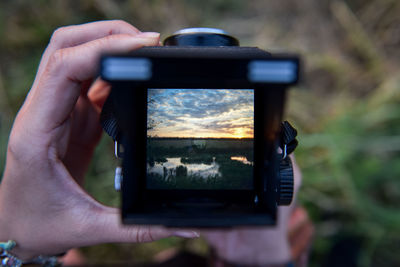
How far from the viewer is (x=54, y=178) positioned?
0.59 meters

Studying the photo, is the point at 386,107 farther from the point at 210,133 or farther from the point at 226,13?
the point at 210,133

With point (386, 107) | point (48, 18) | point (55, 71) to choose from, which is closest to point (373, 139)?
point (386, 107)

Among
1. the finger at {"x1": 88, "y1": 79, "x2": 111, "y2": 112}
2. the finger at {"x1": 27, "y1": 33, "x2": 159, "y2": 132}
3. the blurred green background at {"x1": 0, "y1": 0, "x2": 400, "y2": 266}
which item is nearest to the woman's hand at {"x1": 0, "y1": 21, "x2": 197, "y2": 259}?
the finger at {"x1": 27, "y1": 33, "x2": 159, "y2": 132}

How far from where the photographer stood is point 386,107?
1382mm

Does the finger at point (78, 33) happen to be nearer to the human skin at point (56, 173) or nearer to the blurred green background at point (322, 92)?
the human skin at point (56, 173)

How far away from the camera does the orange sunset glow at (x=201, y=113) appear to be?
0.57 m

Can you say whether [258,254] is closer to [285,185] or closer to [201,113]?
[285,185]

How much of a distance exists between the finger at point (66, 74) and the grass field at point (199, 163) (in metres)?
0.19

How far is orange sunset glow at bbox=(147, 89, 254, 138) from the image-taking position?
573mm

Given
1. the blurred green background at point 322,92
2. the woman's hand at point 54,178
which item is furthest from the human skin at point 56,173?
the blurred green background at point 322,92

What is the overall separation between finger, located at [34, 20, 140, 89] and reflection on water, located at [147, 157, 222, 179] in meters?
0.31

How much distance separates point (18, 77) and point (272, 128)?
1519mm

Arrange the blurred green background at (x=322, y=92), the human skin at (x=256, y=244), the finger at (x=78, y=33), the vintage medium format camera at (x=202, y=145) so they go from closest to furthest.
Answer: the vintage medium format camera at (x=202, y=145)
the finger at (x=78, y=33)
the human skin at (x=256, y=244)
the blurred green background at (x=322, y=92)

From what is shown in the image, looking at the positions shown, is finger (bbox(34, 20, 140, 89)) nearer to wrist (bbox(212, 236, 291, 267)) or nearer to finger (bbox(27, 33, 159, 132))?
finger (bbox(27, 33, 159, 132))
